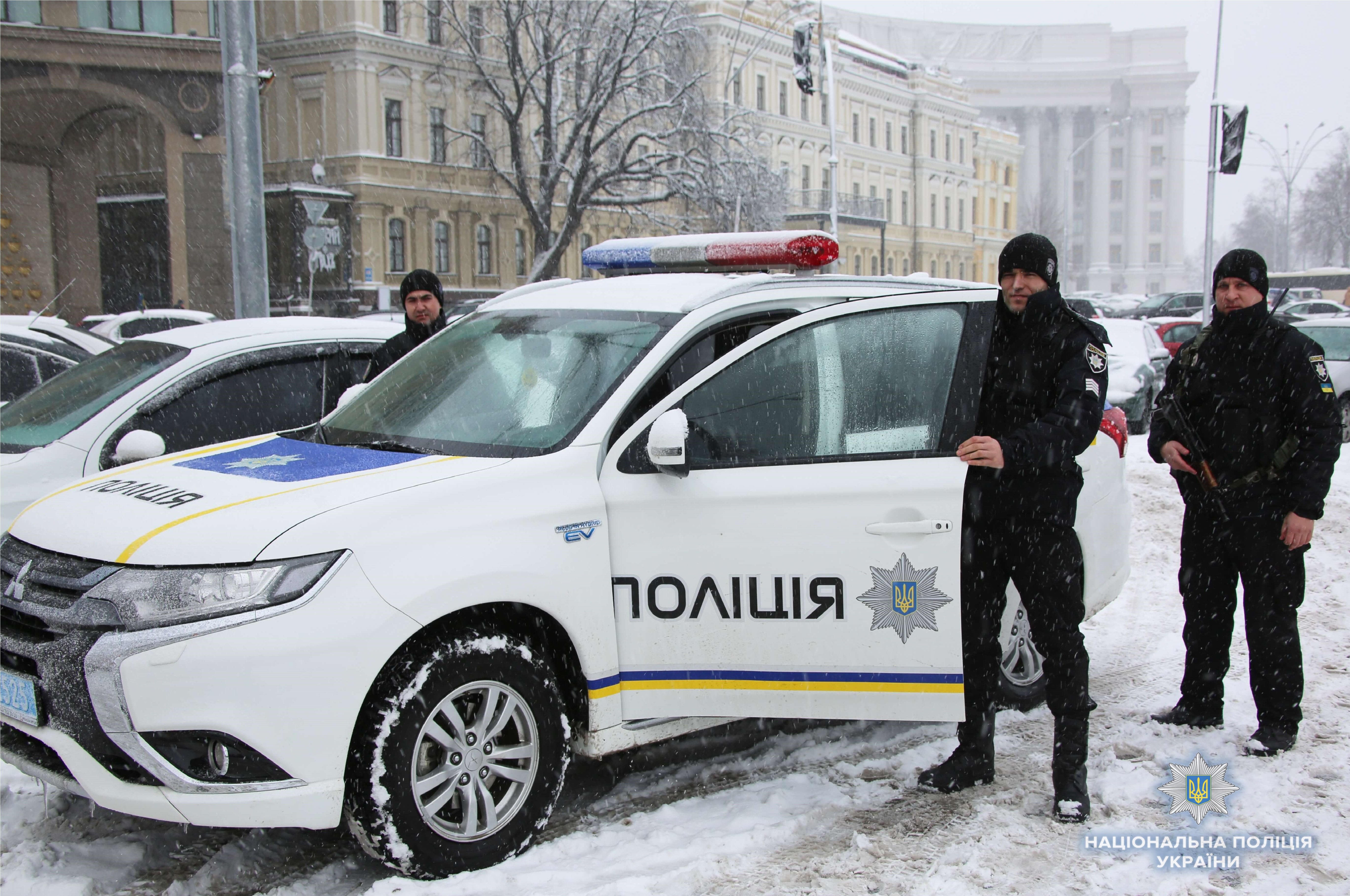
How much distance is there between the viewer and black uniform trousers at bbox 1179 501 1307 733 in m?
4.64

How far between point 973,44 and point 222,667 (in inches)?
6031

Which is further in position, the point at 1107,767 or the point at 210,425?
the point at 210,425

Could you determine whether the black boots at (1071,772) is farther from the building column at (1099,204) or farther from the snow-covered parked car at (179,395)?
the building column at (1099,204)

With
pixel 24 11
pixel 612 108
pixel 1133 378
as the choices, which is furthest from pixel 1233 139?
pixel 24 11

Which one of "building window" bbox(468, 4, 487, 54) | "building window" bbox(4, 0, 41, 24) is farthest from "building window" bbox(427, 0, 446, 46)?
"building window" bbox(4, 0, 41, 24)

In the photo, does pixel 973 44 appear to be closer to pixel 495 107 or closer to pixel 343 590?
pixel 495 107

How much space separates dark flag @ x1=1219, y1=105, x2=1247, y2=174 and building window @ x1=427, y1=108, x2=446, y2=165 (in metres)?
26.4

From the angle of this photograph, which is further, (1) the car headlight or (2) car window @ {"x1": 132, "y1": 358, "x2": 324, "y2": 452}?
(2) car window @ {"x1": 132, "y1": 358, "x2": 324, "y2": 452}

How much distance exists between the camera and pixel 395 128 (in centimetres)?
4125

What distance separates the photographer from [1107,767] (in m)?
4.50

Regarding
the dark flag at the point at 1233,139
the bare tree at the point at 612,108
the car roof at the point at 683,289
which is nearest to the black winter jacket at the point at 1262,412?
the car roof at the point at 683,289

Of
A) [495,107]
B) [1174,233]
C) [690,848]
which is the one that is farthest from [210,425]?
[1174,233]

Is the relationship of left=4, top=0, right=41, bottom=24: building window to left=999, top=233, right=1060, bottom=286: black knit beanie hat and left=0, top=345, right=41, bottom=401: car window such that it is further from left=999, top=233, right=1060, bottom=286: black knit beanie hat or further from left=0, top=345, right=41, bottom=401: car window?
left=999, top=233, right=1060, bottom=286: black knit beanie hat

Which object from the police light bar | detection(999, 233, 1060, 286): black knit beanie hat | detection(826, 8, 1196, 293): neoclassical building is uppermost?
detection(826, 8, 1196, 293): neoclassical building
